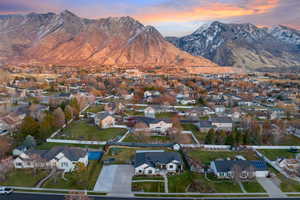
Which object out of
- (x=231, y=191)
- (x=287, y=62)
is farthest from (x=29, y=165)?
(x=287, y=62)

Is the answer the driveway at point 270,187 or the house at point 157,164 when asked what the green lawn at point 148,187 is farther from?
the driveway at point 270,187

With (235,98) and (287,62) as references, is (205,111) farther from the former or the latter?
(287,62)

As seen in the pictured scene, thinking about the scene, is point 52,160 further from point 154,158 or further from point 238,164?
point 238,164

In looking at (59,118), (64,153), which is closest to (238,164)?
(64,153)

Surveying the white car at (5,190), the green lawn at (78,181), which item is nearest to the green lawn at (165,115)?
the green lawn at (78,181)

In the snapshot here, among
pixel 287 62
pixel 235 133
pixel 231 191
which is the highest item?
pixel 287 62

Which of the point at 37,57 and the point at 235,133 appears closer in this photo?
the point at 235,133

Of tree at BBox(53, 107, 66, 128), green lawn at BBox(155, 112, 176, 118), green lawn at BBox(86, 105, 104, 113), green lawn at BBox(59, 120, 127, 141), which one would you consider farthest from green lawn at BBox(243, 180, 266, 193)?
green lawn at BBox(86, 105, 104, 113)

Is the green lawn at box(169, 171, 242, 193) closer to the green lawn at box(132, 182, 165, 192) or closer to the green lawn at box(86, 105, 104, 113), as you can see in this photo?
the green lawn at box(132, 182, 165, 192)
